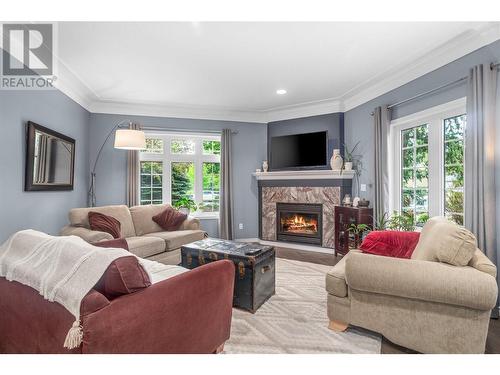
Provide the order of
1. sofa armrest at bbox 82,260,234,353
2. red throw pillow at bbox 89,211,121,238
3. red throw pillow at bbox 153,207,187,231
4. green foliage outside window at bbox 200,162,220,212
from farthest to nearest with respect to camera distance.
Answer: green foliage outside window at bbox 200,162,220,212 < red throw pillow at bbox 153,207,187,231 < red throw pillow at bbox 89,211,121,238 < sofa armrest at bbox 82,260,234,353

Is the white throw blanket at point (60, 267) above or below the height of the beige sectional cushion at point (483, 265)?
above

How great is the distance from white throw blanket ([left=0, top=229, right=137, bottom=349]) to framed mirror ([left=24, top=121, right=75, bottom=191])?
68.3 inches

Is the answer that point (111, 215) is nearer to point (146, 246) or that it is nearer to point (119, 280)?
point (146, 246)

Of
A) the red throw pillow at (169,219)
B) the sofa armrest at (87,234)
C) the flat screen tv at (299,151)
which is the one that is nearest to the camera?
the sofa armrest at (87,234)

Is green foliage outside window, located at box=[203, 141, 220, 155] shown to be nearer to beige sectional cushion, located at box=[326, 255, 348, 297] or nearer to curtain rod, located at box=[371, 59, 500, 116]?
curtain rod, located at box=[371, 59, 500, 116]

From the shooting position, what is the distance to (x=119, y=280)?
123cm

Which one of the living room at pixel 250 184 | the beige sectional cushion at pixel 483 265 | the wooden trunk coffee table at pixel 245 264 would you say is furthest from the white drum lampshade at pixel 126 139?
the beige sectional cushion at pixel 483 265

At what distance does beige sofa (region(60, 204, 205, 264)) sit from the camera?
3.28m

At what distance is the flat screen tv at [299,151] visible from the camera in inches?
192

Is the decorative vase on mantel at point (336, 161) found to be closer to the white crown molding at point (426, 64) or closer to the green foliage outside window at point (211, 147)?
the white crown molding at point (426, 64)

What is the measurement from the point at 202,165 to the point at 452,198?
3996 millimetres

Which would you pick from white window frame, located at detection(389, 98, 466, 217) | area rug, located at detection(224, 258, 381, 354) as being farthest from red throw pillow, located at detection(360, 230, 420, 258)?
white window frame, located at detection(389, 98, 466, 217)

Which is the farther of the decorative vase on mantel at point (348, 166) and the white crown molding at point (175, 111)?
the white crown molding at point (175, 111)

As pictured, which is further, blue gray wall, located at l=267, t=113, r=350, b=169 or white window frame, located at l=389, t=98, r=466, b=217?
blue gray wall, located at l=267, t=113, r=350, b=169
